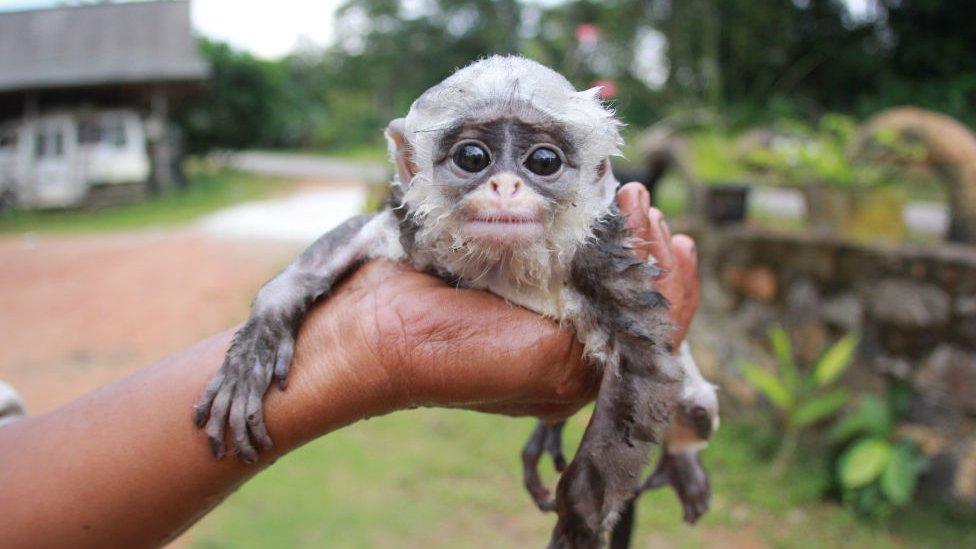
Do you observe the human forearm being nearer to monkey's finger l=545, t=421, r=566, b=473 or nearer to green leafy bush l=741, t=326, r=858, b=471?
monkey's finger l=545, t=421, r=566, b=473

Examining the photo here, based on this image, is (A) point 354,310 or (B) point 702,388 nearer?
(A) point 354,310

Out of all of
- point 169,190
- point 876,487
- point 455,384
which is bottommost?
point 169,190

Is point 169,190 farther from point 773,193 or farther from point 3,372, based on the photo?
point 773,193

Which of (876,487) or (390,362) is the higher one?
(390,362)

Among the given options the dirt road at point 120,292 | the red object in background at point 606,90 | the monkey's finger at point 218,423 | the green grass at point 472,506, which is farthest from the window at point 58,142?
the monkey's finger at point 218,423

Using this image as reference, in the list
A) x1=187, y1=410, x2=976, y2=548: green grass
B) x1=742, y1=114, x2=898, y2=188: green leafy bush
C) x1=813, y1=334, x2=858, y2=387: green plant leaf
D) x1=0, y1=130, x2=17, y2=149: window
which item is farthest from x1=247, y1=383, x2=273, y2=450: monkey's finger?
x1=0, y1=130, x2=17, y2=149: window

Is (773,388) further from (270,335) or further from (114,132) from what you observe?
(114,132)

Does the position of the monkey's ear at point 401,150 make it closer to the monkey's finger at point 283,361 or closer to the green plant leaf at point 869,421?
the monkey's finger at point 283,361

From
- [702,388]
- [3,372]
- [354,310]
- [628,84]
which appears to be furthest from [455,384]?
[628,84]
